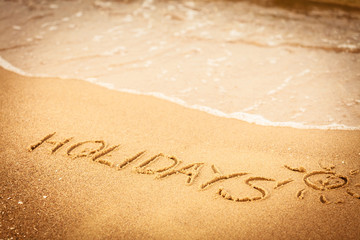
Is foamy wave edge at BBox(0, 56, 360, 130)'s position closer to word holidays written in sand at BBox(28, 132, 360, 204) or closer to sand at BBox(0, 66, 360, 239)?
sand at BBox(0, 66, 360, 239)

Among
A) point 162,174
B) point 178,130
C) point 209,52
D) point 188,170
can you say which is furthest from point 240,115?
point 209,52

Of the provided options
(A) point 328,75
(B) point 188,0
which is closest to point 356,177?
(A) point 328,75

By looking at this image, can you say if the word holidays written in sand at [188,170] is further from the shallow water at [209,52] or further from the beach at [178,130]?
the shallow water at [209,52]

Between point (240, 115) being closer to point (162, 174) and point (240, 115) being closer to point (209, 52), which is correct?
point (162, 174)

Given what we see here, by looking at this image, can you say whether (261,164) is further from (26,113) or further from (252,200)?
(26,113)

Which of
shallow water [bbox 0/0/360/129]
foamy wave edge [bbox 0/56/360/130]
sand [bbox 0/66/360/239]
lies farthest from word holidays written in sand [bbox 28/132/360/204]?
shallow water [bbox 0/0/360/129]

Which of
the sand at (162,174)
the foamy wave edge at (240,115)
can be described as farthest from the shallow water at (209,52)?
the sand at (162,174)
